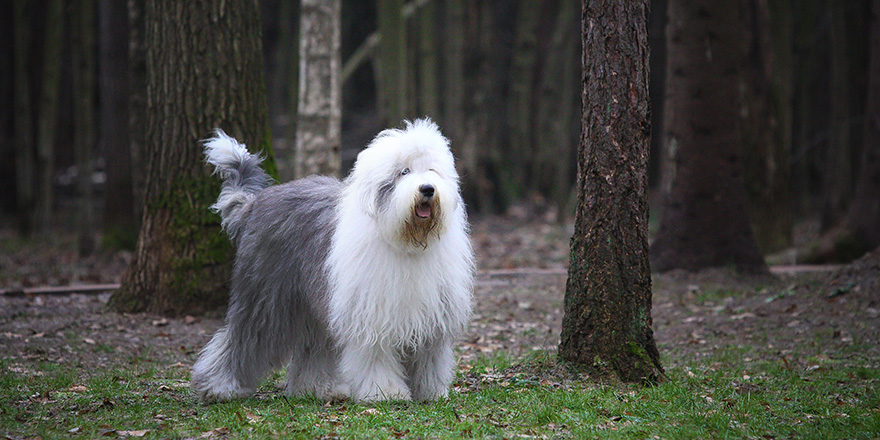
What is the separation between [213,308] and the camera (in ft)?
26.6

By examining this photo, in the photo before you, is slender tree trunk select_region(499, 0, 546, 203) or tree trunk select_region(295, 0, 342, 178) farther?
slender tree trunk select_region(499, 0, 546, 203)

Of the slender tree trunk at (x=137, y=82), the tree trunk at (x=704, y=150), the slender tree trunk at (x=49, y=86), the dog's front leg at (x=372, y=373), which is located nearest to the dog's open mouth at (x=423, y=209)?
the dog's front leg at (x=372, y=373)

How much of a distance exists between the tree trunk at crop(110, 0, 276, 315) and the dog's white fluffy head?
3.10 metres

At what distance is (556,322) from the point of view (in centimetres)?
862

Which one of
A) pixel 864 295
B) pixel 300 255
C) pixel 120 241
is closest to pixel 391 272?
pixel 300 255

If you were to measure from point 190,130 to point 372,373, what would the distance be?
375 centimetres

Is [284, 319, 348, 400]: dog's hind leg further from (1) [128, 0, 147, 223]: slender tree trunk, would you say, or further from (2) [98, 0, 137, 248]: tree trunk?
(2) [98, 0, 137, 248]: tree trunk

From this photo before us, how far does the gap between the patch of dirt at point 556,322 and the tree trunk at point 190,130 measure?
1.24 ft

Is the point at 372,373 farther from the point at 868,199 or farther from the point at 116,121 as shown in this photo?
the point at 116,121

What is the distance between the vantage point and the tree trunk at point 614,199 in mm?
5504

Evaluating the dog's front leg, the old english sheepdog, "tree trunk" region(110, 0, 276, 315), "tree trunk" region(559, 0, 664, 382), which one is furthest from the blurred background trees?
"tree trunk" region(559, 0, 664, 382)

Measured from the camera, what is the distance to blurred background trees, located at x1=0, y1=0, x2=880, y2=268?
11.0 m

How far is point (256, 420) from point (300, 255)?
45.8 inches

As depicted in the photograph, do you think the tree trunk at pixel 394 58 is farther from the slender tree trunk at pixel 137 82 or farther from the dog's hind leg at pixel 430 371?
the dog's hind leg at pixel 430 371
